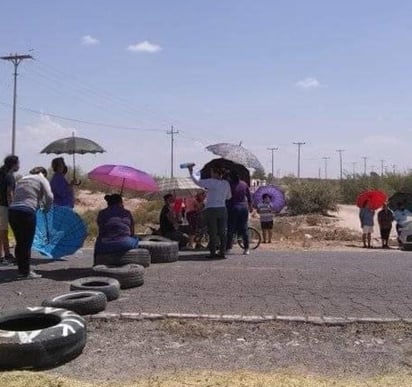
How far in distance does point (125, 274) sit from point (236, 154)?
5.71 metres

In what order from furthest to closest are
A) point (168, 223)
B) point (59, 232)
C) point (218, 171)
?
point (168, 223)
point (218, 171)
point (59, 232)

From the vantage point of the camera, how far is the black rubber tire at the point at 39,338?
575 cm

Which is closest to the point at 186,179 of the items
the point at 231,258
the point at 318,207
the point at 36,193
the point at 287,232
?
the point at 231,258

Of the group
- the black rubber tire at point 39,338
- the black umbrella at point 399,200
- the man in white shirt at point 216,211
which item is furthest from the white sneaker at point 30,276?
the black umbrella at point 399,200

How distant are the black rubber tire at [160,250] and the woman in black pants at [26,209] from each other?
102 inches

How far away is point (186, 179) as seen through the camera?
17.1m

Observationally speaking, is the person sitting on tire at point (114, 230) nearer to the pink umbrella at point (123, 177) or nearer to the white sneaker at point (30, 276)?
the white sneaker at point (30, 276)

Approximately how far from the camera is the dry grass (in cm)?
536

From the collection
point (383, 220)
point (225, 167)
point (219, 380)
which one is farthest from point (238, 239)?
point (219, 380)

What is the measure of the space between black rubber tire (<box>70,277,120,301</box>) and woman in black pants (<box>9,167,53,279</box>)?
4.92ft

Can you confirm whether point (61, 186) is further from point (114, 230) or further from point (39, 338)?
point (39, 338)

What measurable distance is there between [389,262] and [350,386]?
7.89 metres

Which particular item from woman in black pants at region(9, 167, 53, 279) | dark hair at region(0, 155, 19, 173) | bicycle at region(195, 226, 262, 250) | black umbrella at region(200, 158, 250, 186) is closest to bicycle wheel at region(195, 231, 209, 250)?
bicycle at region(195, 226, 262, 250)

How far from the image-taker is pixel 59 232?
11805 millimetres
